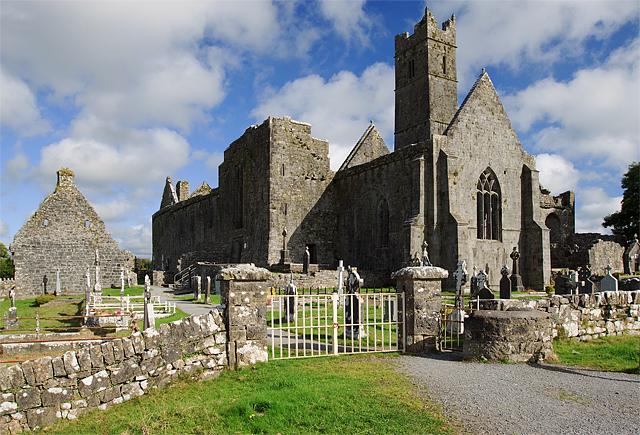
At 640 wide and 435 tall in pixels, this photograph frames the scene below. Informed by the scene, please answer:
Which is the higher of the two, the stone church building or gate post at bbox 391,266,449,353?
the stone church building

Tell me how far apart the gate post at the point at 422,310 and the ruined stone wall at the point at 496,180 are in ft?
47.7

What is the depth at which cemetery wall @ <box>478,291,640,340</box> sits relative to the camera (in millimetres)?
9656

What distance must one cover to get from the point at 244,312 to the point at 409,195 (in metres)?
18.9

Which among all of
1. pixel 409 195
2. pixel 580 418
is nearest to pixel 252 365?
pixel 580 418

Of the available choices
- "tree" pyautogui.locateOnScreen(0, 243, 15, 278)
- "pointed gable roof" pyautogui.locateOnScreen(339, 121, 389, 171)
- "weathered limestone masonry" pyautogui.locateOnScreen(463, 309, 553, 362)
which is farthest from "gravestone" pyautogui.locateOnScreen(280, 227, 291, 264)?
"tree" pyautogui.locateOnScreen(0, 243, 15, 278)

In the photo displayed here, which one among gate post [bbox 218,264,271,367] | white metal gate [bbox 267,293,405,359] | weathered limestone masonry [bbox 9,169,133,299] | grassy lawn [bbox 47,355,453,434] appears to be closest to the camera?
grassy lawn [bbox 47,355,453,434]

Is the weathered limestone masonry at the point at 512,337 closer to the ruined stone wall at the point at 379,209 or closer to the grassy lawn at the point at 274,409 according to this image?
the grassy lawn at the point at 274,409

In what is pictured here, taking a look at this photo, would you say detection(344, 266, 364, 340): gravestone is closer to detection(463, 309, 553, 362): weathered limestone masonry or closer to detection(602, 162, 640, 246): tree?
detection(463, 309, 553, 362): weathered limestone masonry

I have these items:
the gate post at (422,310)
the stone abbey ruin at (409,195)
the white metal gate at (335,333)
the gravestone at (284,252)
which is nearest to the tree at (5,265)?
the stone abbey ruin at (409,195)

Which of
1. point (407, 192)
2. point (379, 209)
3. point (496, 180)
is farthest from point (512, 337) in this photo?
point (379, 209)

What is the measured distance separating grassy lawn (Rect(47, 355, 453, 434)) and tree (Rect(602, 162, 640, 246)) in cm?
4285

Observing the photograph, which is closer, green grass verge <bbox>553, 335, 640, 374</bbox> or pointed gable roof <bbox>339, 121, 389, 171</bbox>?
green grass verge <bbox>553, 335, 640, 374</bbox>

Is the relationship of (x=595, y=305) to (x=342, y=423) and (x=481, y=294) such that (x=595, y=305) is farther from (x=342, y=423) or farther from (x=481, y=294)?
(x=342, y=423)

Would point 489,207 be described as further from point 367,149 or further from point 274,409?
point 274,409
